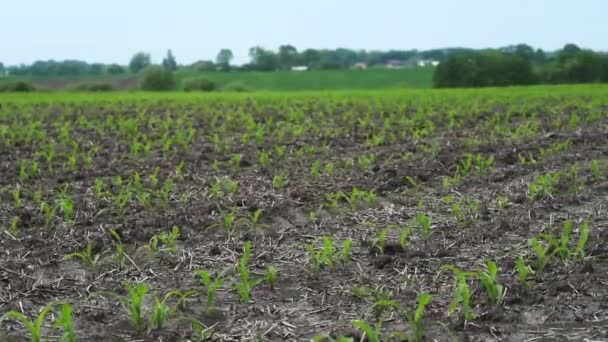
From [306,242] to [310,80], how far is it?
62.4m

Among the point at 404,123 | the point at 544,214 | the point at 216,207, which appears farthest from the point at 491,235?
the point at 404,123

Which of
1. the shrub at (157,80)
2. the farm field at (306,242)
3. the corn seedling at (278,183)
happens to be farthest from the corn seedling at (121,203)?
the shrub at (157,80)

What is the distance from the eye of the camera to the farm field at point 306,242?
354 centimetres

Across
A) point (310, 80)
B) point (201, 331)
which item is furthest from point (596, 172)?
point (310, 80)

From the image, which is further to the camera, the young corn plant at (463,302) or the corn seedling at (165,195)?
the corn seedling at (165,195)

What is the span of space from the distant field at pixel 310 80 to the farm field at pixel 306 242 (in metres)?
52.5

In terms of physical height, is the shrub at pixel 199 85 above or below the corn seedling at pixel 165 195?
below

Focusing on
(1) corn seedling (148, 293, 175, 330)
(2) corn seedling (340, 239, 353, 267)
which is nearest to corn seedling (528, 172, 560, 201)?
(2) corn seedling (340, 239, 353, 267)

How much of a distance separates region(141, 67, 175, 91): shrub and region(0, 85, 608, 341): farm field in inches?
2103

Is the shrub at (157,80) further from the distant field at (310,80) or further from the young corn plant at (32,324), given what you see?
the young corn plant at (32,324)

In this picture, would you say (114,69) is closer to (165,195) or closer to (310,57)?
(310,57)

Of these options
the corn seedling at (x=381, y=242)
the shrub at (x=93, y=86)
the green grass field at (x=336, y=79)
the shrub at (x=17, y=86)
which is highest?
the corn seedling at (x=381, y=242)

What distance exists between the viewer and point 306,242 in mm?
5117

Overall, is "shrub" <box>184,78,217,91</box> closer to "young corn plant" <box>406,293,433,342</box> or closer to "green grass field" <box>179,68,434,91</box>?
"green grass field" <box>179,68,434,91</box>
